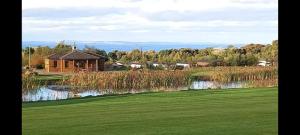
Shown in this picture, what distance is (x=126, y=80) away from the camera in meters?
12.6

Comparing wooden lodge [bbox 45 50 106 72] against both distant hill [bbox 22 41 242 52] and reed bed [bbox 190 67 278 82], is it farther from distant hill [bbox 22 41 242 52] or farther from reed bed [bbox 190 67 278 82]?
reed bed [bbox 190 67 278 82]

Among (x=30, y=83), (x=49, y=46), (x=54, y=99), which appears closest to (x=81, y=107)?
(x=54, y=99)

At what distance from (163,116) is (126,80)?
4973 mm

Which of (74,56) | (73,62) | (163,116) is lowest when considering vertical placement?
(163,116)

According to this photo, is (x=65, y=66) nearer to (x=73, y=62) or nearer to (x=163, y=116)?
(x=73, y=62)

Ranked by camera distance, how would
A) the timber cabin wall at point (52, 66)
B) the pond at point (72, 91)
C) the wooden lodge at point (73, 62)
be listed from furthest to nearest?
the timber cabin wall at point (52, 66) < the wooden lodge at point (73, 62) < the pond at point (72, 91)

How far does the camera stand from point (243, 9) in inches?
649

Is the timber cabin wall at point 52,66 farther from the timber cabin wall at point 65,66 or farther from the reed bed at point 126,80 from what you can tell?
the reed bed at point 126,80

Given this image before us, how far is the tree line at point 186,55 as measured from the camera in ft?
48.2

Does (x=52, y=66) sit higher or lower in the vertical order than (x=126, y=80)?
higher

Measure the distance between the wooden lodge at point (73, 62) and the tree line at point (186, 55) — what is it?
0.91ft

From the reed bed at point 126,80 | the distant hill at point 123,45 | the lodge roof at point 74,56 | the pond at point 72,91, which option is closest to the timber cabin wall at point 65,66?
the lodge roof at point 74,56

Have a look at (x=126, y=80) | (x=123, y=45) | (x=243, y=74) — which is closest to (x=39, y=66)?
(x=123, y=45)

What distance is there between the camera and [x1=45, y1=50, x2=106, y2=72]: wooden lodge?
1401 cm
